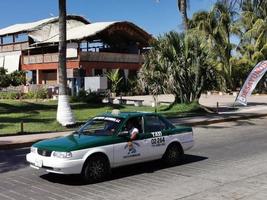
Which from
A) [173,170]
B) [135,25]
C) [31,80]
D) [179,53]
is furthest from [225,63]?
[173,170]

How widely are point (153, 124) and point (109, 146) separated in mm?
1699

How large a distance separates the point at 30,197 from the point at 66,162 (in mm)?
985

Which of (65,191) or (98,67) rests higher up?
(98,67)

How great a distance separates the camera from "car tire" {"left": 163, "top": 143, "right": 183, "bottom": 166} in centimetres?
1134

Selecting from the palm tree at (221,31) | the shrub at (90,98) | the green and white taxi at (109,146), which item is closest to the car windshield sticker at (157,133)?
the green and white taxi at (109,146)

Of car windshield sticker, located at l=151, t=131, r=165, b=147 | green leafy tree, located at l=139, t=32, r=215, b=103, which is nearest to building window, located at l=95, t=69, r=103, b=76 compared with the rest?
green leafy tree, located at l=139, t=32, r=215, b=103

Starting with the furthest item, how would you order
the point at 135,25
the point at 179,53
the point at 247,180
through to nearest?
the point at 135,25 → the point at 179,53 → the point at 247,180

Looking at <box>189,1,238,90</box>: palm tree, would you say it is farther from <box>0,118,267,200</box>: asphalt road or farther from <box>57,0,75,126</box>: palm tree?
<box>0,118,267,200</box>: asphalt road

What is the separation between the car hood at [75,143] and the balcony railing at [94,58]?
41.1 meters

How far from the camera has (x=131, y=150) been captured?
10.3m

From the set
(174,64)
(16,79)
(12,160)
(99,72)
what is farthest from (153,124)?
(99,72)

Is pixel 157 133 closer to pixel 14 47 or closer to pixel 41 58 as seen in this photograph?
pixel 41 58

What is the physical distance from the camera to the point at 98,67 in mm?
52312

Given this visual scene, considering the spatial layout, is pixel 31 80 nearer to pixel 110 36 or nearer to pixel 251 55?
pixel 110 36
